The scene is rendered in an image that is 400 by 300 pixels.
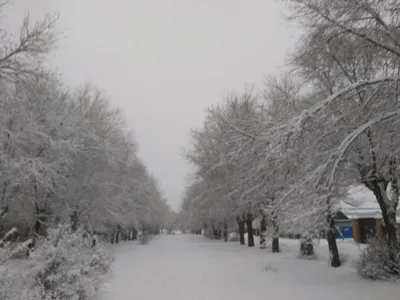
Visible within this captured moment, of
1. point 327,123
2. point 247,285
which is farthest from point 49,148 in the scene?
point 327,123

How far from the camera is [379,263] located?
39.6 feet

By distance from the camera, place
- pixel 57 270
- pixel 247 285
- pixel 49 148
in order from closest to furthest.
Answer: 1. pixel 57 270
2. pixel 247 285
3. pixel 49 148

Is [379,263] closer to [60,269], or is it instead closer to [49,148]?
[60,269]

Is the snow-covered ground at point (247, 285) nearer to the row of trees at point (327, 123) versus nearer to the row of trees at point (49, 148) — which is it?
the row of trees at point (327, 123)

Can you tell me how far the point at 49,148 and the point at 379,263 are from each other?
14.1m

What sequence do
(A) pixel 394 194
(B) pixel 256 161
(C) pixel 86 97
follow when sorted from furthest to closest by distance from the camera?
(C) pixel 86 97
(A) pixel 394 194
(B) pixel 256 161

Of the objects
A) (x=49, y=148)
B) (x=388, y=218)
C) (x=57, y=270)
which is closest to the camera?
(x=57, y=270)

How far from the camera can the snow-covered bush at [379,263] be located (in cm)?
1181

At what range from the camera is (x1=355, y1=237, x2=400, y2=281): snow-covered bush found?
1181cm

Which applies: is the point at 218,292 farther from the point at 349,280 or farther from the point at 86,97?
the point at 86,97

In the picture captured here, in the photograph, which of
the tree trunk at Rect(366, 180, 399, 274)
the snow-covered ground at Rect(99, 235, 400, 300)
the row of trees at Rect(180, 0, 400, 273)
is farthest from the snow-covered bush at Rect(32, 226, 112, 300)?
the tree trunk at Rect(366, 180, 399, 274)

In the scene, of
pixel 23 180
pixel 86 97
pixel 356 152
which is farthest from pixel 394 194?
pixel 86 97

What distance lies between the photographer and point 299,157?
928 cm

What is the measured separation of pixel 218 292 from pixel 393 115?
631 centimetres
